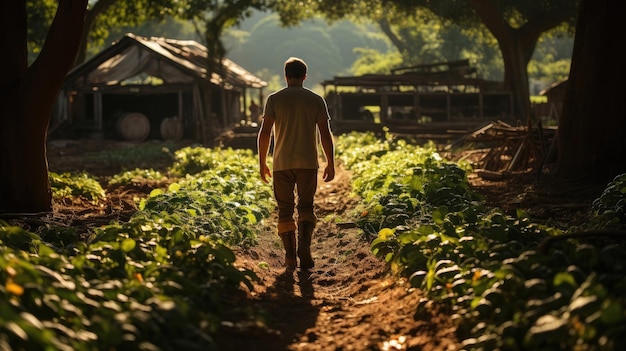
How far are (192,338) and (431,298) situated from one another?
209 centimetres

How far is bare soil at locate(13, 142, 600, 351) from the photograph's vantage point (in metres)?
5.61

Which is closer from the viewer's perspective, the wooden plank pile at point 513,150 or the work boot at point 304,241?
the work boot at point 304,241

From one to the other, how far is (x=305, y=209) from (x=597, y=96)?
5621mm

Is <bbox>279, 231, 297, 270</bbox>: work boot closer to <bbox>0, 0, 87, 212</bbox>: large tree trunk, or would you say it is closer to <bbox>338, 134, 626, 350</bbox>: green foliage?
<bbox>338, 134, 626, 350</bbox>: green foliage

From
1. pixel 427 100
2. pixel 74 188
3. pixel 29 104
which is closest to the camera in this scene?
pixel 29 104

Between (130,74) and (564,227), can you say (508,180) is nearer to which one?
(564,227)

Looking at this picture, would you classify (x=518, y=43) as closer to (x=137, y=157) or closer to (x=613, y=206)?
(x=137, y=157)

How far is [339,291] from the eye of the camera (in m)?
7.70

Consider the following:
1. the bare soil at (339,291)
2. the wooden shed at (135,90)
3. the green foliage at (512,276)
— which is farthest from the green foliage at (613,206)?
the wooden shed at (135,90)

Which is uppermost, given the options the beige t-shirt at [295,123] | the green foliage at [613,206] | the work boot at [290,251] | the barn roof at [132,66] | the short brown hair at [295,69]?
the barn roof at [132,66]

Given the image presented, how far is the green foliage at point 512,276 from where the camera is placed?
423 cm

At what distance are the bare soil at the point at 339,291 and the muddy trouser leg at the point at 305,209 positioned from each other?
206 millimetres

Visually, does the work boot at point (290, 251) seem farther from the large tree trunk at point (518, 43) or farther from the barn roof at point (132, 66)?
the barn roof at point (132, 66)

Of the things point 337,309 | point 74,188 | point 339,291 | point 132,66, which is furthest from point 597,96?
point 132,66
